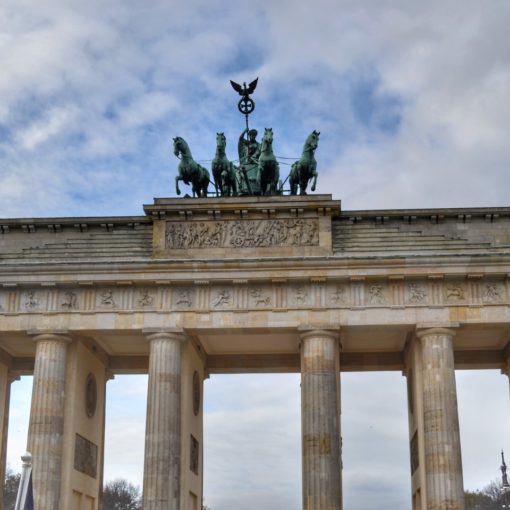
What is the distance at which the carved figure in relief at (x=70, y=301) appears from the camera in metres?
34.9

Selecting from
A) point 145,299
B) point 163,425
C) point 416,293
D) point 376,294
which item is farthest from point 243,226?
point 163,425

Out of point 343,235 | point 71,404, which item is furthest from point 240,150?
point 71,404

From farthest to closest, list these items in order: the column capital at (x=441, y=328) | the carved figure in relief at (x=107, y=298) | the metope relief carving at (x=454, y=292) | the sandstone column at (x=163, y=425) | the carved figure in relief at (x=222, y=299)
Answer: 1. the carved figure in relief at (x=107, y=298)
2. the carved figure in relief at (x=222, y=299)
3. the metope relief carving at (x=454, y=292)
4. the column capital at (x=441, y=328)
5. the sandstone column at (x=163, y=425)

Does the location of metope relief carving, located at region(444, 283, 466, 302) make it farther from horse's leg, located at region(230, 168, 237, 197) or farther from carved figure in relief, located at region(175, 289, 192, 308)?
carved figure in relief, located at region(175, 289, 192, 308)

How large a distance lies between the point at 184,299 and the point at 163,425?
192 inches

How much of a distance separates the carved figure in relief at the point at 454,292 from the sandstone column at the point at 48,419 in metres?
14.7

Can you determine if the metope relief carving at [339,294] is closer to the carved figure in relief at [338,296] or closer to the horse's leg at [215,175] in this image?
the carved figure in relief at [338,296]

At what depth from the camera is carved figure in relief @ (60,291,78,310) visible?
34.9 metres

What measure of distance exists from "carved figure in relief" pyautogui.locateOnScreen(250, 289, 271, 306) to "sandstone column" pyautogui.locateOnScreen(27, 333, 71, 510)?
736 centimetres

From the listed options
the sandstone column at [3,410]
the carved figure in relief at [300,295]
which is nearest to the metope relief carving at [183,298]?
the carved figure in relief at [300,295]

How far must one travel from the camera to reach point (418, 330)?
33906mm

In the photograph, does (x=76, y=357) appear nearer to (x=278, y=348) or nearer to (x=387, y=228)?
(x=278, y=348)

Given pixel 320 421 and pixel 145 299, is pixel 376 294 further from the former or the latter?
pixel 145 299

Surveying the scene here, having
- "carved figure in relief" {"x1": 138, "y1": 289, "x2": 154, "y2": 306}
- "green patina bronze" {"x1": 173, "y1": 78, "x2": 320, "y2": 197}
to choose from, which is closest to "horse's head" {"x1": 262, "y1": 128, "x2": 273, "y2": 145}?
"green patina bronze" {"x1": 173, "y1": 78, "x2": 320, "y2": 197}
